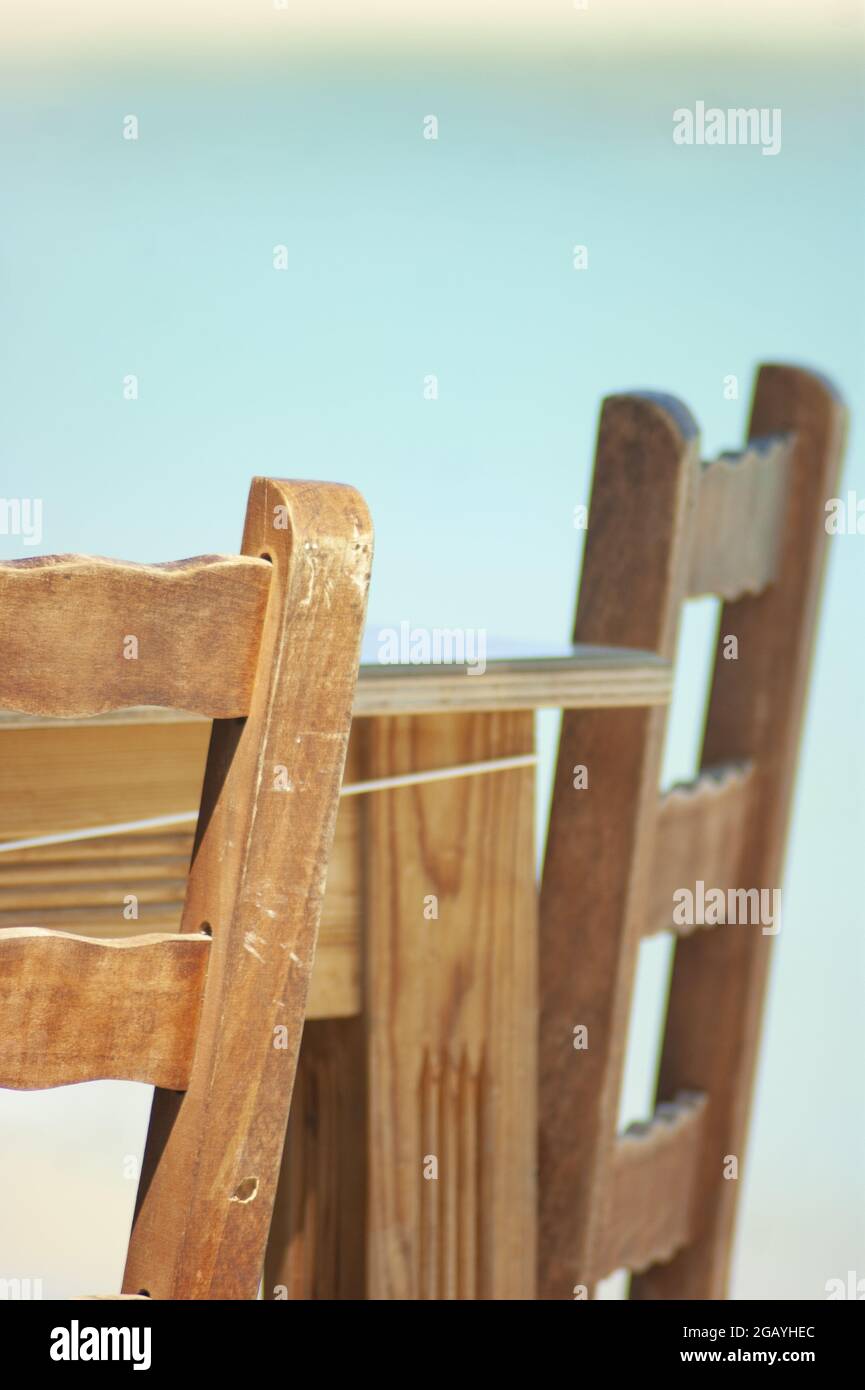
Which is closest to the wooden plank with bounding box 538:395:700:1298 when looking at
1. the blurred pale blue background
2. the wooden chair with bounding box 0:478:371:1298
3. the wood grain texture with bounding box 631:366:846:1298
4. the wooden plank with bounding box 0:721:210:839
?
the wood grain texture with bounding box 631:366:846:1298

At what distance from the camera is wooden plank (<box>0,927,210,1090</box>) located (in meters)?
0.53

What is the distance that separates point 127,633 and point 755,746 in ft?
3.09

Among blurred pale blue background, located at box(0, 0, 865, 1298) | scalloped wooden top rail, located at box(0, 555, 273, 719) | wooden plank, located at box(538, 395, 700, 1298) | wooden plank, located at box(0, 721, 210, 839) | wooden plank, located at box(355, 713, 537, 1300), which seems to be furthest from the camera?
blurred pale blue background, located at box(0, 0, 865, 1298)

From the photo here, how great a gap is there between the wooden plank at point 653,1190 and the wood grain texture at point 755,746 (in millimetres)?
14

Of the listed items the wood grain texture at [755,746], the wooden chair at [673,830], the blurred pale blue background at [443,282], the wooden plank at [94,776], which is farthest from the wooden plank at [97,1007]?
the blurred pale blue background at [443,282]

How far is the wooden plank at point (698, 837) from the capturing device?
1.23 metres

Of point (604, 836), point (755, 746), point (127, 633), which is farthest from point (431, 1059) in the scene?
point (127, 633)

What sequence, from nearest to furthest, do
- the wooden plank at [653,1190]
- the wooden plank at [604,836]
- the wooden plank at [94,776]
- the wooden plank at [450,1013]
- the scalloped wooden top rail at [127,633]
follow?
the scalloped wooden top rail at [127,633]
the wooden plank at [94,776]
the wooden plank at [450,1013]
the wooden plank at [604,836]
the wooden plank at [653,1190]

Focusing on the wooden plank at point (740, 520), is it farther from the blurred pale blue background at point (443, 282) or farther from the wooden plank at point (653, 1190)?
the blurred pale blue background at point (443, 282)

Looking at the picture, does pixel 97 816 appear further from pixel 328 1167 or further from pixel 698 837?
pixel 698 837

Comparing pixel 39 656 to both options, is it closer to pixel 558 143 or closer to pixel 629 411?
pixel 629 411

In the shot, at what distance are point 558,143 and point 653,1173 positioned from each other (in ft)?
8.00

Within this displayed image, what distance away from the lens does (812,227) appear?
3188mm

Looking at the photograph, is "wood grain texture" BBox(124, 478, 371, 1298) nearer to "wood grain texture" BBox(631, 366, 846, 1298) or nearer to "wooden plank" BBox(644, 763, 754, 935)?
"wooden plank" BBox(644, 763, 754, 935)
